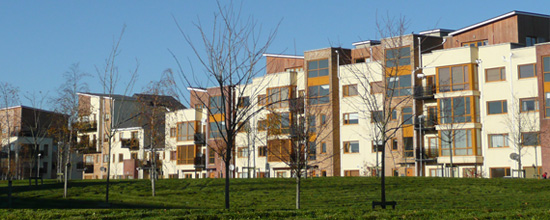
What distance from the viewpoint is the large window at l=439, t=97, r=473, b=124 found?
5122cm

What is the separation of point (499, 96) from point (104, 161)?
5328cm

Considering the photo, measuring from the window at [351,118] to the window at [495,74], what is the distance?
11.8m

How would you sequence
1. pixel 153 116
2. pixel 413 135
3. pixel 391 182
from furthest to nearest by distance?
pixel 413 135
pixel 153 116
pixel 391 182

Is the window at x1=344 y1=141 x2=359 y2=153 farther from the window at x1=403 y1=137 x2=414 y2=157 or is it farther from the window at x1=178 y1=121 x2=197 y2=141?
the window at x1=178 y1=121 x2=197 y2=141

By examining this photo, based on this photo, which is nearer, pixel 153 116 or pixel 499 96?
pixel 153 116

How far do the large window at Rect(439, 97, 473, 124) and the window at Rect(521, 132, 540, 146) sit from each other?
4.20 metres

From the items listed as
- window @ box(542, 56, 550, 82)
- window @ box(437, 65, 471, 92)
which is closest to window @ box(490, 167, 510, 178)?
window @ box(437, 65, 471, 92)

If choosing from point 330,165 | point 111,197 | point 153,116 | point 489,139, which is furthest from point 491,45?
point 111,197

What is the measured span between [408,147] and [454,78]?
23.2ft

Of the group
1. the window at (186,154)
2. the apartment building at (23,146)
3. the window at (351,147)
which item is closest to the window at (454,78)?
the window at (351,147)

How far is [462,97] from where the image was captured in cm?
5134

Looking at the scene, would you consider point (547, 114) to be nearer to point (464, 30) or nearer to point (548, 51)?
point (548, 51)

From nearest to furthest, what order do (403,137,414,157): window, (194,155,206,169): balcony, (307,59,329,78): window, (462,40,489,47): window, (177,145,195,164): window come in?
(403,137,414,157): window < (462,40,489,47): window < (307,59,329,78): window < (194,155,206,169): balcony < (177,145,195,164): window

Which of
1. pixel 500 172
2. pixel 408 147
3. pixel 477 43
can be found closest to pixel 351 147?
pixel 408 147
